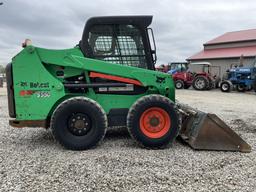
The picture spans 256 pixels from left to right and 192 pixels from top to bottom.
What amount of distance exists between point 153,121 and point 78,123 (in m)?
1.30

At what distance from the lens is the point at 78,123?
17.9 ft

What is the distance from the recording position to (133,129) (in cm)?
547

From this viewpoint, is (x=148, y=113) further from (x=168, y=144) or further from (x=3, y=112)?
(x=3, y=112)

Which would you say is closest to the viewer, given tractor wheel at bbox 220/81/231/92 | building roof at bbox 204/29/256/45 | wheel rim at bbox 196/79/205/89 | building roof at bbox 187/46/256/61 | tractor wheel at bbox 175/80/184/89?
tractor wheel at bbox 220/81/231/92

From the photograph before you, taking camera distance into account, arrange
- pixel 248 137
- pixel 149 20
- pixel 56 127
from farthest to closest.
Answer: pixel 248 137 → pixel 149 20 → pixel 56 127

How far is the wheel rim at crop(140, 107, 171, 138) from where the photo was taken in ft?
18.2

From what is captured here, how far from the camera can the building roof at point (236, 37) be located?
33.5 metres

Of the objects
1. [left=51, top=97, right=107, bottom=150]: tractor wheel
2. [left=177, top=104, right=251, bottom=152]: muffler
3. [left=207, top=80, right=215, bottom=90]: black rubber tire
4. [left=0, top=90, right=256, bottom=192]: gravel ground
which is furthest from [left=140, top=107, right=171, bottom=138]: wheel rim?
[left=207, top=80, right=215, bottom=90]: black rubber tire

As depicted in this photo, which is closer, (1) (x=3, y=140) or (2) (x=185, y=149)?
(2) (x=185, y=149)

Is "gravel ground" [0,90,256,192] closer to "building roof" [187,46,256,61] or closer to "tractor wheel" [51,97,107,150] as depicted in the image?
"tractor wheel" [51,97,107,150]

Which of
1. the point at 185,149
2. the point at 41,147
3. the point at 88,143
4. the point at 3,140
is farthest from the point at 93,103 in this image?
the point at 3,140

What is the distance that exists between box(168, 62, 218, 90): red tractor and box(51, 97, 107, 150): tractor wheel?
63.0 feet

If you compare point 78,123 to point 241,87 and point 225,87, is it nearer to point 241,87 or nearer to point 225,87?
point 225,87

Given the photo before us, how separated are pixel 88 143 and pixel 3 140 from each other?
1974 millimetres
